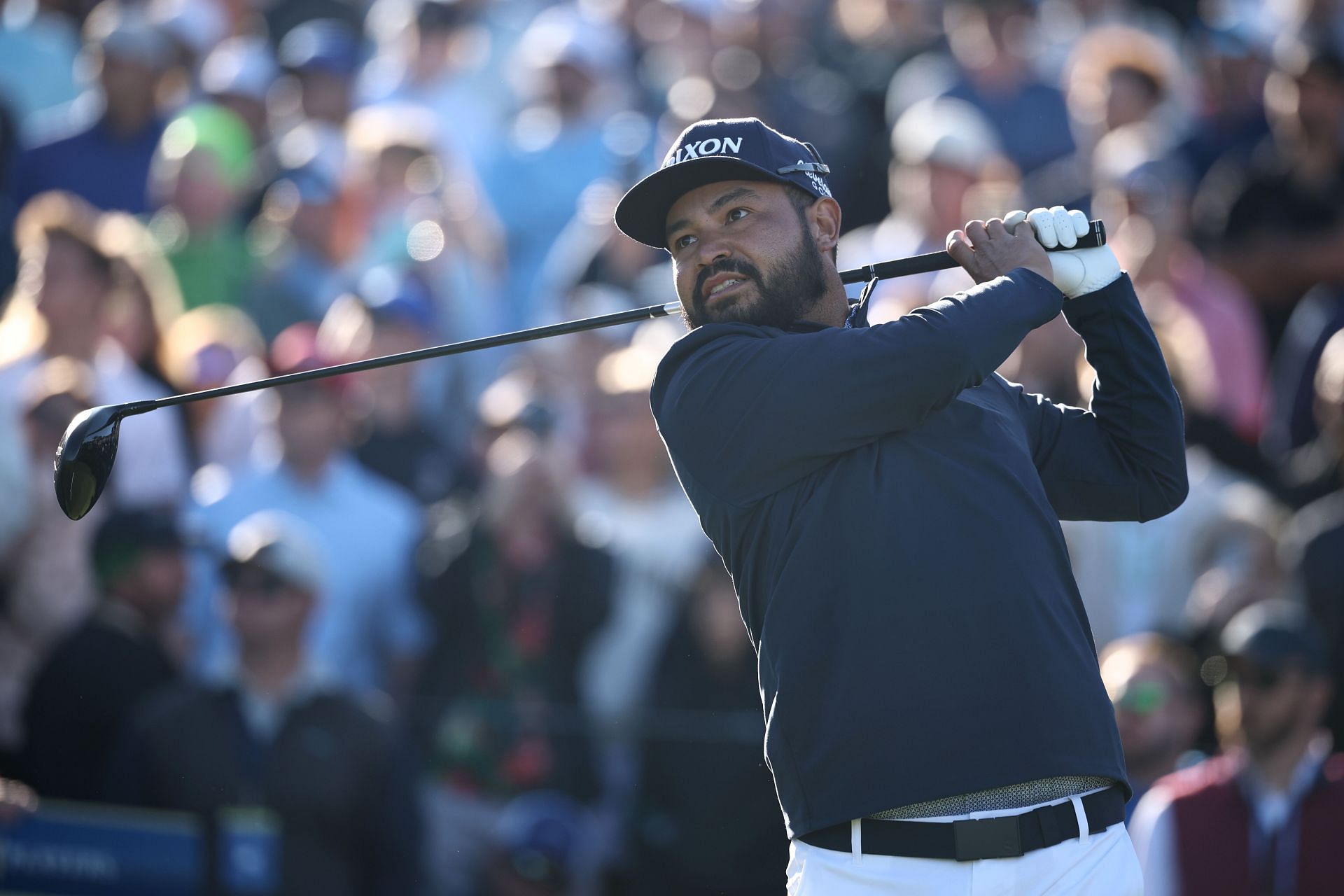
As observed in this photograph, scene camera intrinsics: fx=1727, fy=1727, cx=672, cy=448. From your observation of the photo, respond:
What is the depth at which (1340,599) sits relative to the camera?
6.32m

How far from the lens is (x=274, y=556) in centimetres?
658

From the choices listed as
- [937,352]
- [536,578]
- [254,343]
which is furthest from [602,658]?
[937,352]

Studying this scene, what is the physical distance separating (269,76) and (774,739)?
822 cm

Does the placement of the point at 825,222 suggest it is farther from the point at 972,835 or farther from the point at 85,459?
the point at 85,459

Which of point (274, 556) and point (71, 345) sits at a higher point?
point (71, 345)

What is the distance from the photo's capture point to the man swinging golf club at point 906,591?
324cm

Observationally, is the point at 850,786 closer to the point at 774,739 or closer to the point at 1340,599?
the point at 774,739

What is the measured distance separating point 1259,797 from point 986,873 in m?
2.79

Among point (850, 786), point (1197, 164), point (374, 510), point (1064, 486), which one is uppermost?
point (1197, 164)

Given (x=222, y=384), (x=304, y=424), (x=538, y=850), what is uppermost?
(x=222, y=384)

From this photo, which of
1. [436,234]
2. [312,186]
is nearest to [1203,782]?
[436,234]

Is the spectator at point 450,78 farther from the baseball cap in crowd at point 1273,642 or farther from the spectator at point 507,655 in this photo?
A: the baseball cap in crowd at point 1273,642

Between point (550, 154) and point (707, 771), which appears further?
point (550, 154)

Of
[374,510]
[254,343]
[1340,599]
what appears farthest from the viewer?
[254,343]
